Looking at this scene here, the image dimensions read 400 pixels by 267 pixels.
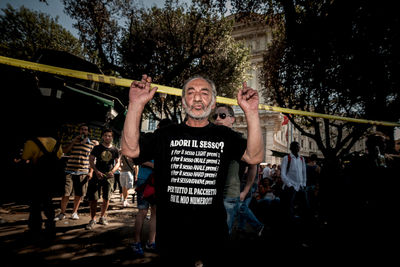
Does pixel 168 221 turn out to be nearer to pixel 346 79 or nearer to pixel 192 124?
pixel 192 124

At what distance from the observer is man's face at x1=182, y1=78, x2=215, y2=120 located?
1729mm

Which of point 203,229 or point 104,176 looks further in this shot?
point 104,176

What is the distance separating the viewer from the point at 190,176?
5.24 feet

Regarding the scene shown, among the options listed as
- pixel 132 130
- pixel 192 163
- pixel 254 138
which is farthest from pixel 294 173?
pixel 132 130

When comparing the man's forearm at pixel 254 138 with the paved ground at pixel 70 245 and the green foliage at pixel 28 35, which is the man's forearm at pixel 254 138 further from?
the green foliage at pixel 28 35

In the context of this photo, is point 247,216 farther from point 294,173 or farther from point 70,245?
point 70,245

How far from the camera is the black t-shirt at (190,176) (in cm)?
149

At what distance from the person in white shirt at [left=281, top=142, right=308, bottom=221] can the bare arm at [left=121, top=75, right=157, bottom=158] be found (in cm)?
489

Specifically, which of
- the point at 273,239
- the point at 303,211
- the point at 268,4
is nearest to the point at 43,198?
the point at 273,239

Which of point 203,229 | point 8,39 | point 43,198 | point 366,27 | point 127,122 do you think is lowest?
point 43,198

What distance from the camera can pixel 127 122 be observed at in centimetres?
159

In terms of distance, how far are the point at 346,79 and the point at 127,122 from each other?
436 inches

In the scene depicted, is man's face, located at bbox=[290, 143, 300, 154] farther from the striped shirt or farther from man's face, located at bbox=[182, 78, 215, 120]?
Result: the striped shirt

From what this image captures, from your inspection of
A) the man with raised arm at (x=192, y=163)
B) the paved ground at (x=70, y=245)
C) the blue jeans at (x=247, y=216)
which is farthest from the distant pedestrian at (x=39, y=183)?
the blue jeans at (x=247, y=216)
